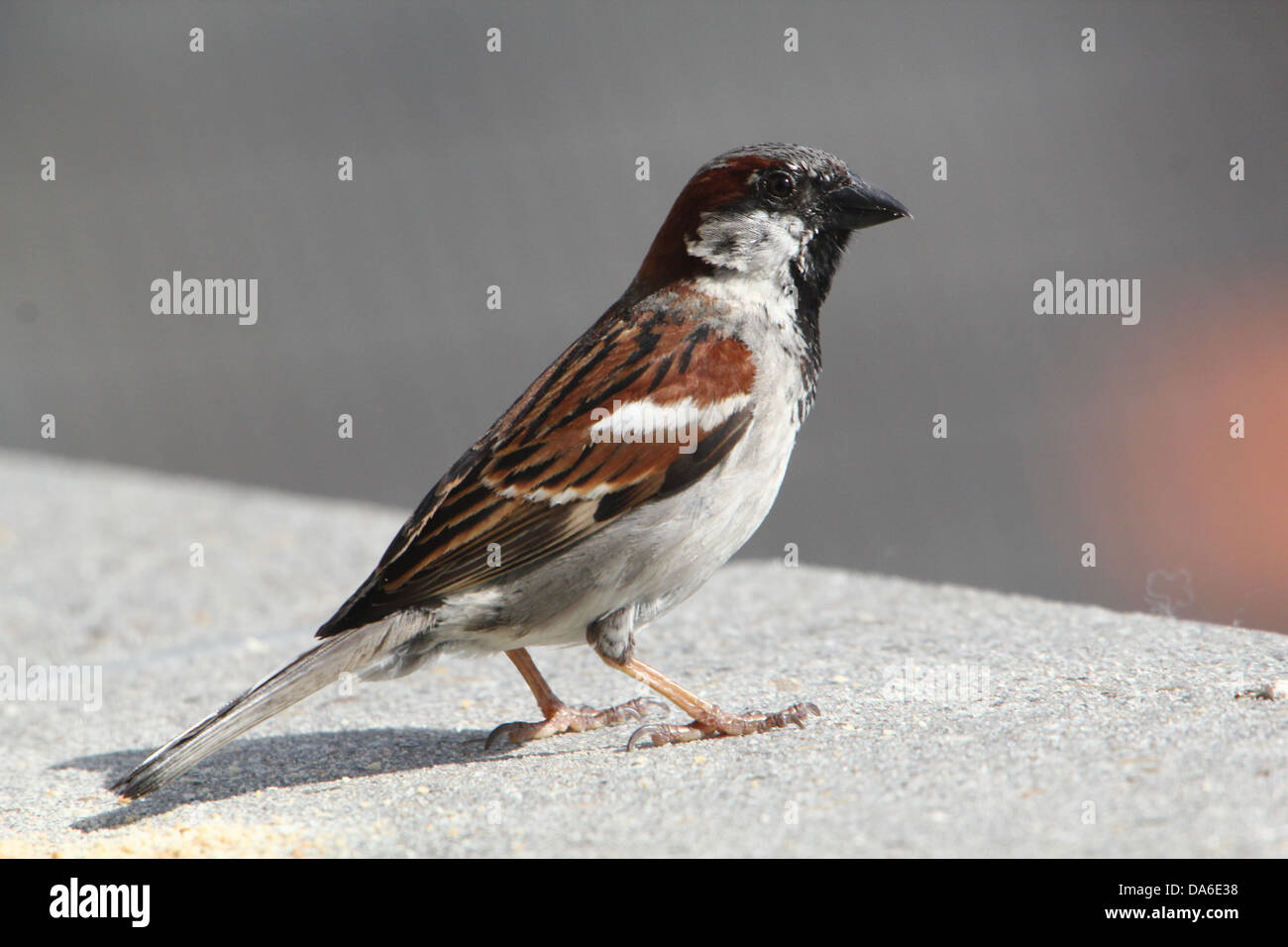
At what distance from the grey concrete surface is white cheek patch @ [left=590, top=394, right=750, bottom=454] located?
857mm

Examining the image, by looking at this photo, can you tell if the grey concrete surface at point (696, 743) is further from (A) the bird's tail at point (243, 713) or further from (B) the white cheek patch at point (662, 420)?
(B) the white cheek patch at point (662, 420)

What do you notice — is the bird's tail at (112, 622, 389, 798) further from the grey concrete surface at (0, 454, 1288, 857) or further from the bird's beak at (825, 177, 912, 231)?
the bird's beak at (825, 177, 912, 231)

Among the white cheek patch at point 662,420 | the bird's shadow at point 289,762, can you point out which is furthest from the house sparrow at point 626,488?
the bird's shadow at point 289,762

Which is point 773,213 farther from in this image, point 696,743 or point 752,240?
point 696,743

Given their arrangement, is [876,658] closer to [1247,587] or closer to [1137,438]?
[1247,587]

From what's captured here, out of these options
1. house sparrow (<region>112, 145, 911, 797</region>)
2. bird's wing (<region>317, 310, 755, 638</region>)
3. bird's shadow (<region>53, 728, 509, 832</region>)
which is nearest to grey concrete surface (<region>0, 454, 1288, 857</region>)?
bird's shadow (<region>53, 728, 509, 832</region>)

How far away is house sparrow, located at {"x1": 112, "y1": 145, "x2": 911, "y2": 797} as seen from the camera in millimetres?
3965

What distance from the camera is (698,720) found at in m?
4.10

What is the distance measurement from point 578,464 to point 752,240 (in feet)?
2.87

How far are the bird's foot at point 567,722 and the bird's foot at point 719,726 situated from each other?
39 cm

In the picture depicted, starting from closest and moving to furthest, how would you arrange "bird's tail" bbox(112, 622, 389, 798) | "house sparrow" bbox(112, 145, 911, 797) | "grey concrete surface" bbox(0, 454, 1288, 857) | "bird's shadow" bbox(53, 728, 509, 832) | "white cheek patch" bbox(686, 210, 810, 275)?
"grey concrete surface" bbox(0, 454, 1288, 857) → "bird's tail" bbox(112, 622, 389, 798) → "house sparrow" bbox(112, 145, 911, 797) → "bird's shadow" bbox(53, 728, 509, 832) → "white cheek patch" bbox(686, 210, 810, 275)

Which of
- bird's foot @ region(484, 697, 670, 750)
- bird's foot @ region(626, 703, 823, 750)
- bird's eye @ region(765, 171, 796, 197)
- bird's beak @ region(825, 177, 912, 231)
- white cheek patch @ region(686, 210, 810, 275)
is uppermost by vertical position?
bird's eye @ region(765, 171, 796, 197)

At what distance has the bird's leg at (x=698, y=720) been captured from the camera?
13.3 ft

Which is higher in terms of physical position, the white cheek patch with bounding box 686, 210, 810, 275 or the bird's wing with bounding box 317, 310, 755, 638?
the white cheek patch with bounding box 686, 210, 810, 275
